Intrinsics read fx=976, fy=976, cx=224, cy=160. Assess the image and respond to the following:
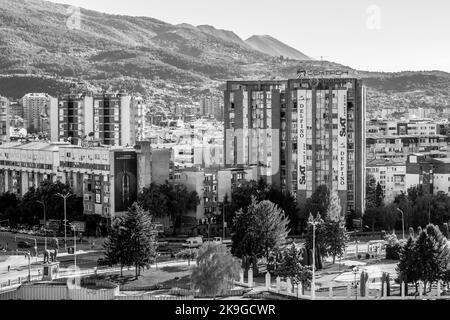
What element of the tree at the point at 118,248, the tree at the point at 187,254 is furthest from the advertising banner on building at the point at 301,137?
the tree at the point at 118,248

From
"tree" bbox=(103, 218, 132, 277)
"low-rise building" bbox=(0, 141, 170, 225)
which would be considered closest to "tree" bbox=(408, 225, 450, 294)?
"tree" bbox=(103, 218, 132, 277)

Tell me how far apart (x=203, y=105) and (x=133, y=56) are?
12.9 feet

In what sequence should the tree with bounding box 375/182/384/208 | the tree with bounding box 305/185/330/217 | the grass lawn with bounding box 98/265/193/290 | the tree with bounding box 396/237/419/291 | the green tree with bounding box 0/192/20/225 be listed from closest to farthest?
the tree with bounding box 396/237/419/291 < the grass lawn with bounding box 98/265/193/290 < the tree with bounding box 305/185/330/217 < the green tree with bounding box 0/192/20/225 < the tree with bounding box 375/182/384/208

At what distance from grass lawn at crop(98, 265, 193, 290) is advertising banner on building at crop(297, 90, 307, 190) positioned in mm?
4331

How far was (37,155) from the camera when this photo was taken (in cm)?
1577

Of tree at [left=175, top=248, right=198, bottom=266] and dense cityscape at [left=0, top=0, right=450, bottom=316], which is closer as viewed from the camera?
dense cityscape at [left=0, top=0, right=450, bottom=316]

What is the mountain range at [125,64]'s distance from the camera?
24.4 m

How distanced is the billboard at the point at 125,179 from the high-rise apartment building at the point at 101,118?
14.3 feet

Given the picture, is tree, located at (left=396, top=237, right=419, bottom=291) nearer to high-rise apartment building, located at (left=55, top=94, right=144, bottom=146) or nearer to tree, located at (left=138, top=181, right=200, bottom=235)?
tree, located at (left=138, top=181, right=200, bottom=235)

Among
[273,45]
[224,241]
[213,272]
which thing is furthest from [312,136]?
[273,45]

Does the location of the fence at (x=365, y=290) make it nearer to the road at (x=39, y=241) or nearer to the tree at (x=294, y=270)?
the tree at (x=294, y=270)

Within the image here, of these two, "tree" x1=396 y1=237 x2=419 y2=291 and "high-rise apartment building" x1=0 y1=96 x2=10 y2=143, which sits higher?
"high-rise apartment building" x1=0 y1=96 x2=10 y2=143

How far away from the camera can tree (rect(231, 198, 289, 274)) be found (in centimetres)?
1048

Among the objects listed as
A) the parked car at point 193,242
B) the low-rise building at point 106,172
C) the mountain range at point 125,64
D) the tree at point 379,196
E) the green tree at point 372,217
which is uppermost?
the mountain range at point 125,64
